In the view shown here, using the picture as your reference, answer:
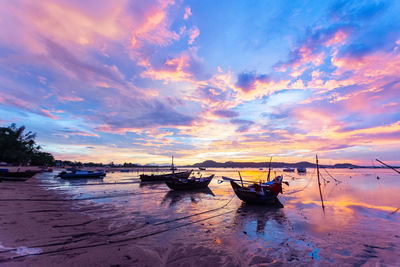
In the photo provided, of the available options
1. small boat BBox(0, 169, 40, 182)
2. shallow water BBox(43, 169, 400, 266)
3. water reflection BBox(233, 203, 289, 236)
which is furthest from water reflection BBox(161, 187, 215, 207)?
small boat BBox(0, 169, 40, 182)

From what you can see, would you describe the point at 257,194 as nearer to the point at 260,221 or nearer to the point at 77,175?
the point at 260,221

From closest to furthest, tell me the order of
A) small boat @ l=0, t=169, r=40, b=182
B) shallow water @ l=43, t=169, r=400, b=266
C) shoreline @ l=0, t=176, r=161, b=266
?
shoreline @ l=0, t=176, r=161, b=266
shallow water @ l=43, t=169, r=400, b=266
small boat @ l=0, t=169, r=40, b=182

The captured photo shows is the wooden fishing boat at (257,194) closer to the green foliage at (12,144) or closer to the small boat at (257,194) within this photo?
the small boat at (257,194)

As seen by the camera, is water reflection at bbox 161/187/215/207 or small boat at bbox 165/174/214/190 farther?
small boat at bbox 165/174/214/190

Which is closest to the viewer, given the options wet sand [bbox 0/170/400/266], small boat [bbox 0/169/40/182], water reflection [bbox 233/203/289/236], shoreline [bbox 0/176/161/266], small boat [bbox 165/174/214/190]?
shoreline [bbox 0/176/161/266]

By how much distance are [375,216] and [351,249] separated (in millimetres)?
10201

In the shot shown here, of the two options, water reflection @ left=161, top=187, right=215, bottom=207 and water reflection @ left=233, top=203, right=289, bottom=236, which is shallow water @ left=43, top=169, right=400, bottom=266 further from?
water reflection @ left=161, top=187, right=215, bottom=207

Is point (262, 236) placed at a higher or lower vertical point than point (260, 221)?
higher

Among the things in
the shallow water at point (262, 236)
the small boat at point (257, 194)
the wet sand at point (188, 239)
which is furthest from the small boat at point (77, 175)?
the small boat at point (257, 194)

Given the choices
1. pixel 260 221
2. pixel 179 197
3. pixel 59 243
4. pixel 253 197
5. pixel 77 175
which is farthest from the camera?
pixel 77 175

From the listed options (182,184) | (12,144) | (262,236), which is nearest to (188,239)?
(262,236)

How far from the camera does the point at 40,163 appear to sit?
91188 mm

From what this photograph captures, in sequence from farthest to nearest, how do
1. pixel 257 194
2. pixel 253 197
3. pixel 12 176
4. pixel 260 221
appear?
pixel 12 176 < pixel 253 197 < pixel 257 194 < pixel 260 221

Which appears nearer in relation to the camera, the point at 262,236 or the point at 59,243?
the point at 59,243
